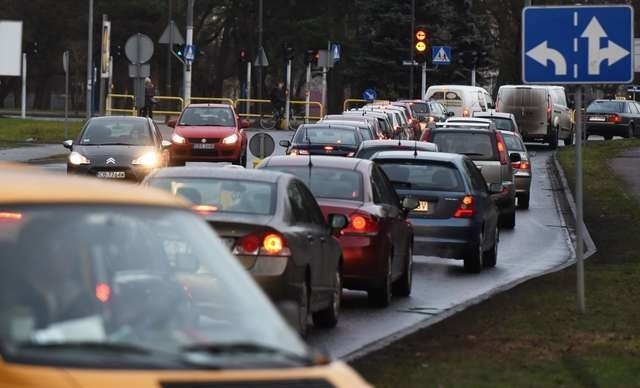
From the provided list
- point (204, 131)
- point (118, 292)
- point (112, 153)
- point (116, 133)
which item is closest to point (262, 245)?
point (118, 292)

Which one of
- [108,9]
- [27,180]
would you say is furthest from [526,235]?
[108,9]

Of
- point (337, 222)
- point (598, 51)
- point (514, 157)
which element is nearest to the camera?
point (337, 222)

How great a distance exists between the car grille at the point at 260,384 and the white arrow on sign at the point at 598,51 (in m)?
9.98

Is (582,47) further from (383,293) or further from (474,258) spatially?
(474,258)

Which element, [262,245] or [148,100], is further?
[148,100]

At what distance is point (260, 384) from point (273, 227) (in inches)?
298

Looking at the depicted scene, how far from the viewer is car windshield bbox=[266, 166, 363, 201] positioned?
671 inches

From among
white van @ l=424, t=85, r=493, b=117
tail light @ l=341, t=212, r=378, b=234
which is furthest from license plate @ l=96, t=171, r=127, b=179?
white van @ l=424, t=85, r=493, b=117

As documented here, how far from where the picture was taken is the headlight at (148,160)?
32031mm

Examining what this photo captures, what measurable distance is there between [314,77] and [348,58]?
17783 millimetres

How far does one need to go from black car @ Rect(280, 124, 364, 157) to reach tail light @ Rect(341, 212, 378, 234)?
15314 mm

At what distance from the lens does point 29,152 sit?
152 feet

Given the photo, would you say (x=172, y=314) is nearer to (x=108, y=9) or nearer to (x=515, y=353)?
(x=515, y=353)

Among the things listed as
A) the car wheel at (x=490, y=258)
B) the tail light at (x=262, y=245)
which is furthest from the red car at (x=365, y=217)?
the car wheel at (x=490, y=258)
